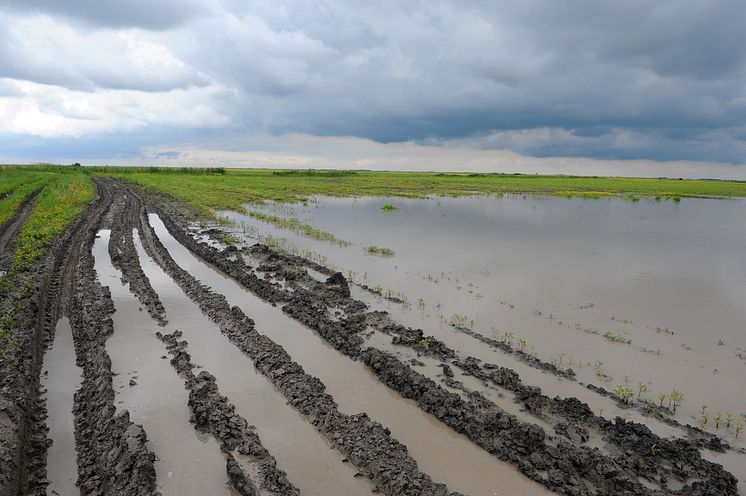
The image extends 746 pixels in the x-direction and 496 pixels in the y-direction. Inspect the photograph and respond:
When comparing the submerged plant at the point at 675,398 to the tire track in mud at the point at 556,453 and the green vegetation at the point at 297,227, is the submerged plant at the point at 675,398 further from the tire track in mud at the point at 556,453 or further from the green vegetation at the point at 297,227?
the green vegetation at the point at 297,227

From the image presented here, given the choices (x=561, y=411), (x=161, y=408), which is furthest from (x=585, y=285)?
(x=161, y=408)

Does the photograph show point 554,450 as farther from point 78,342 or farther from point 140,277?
point 140,277

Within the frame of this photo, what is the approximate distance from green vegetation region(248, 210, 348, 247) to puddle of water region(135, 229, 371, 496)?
10124mm

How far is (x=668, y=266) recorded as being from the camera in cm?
1709

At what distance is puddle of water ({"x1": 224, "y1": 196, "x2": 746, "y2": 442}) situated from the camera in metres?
8.82

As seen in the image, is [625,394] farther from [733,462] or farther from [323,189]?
[323,189]

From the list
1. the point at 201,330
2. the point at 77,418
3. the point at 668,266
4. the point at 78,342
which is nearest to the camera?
the point at 77,418

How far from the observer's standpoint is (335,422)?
6344 mm

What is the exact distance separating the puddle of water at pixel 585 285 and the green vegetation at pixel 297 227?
2.28 feet

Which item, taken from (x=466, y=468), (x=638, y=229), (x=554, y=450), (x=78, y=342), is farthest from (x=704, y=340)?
(x=638, y=229)

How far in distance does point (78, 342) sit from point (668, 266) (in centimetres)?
1930

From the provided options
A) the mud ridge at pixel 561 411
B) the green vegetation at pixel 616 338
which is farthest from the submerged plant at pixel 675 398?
the green vegetation at pixel 616 338

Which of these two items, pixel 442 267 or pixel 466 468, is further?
pixel 442 267

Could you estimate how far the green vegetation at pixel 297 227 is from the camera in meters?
21.2
